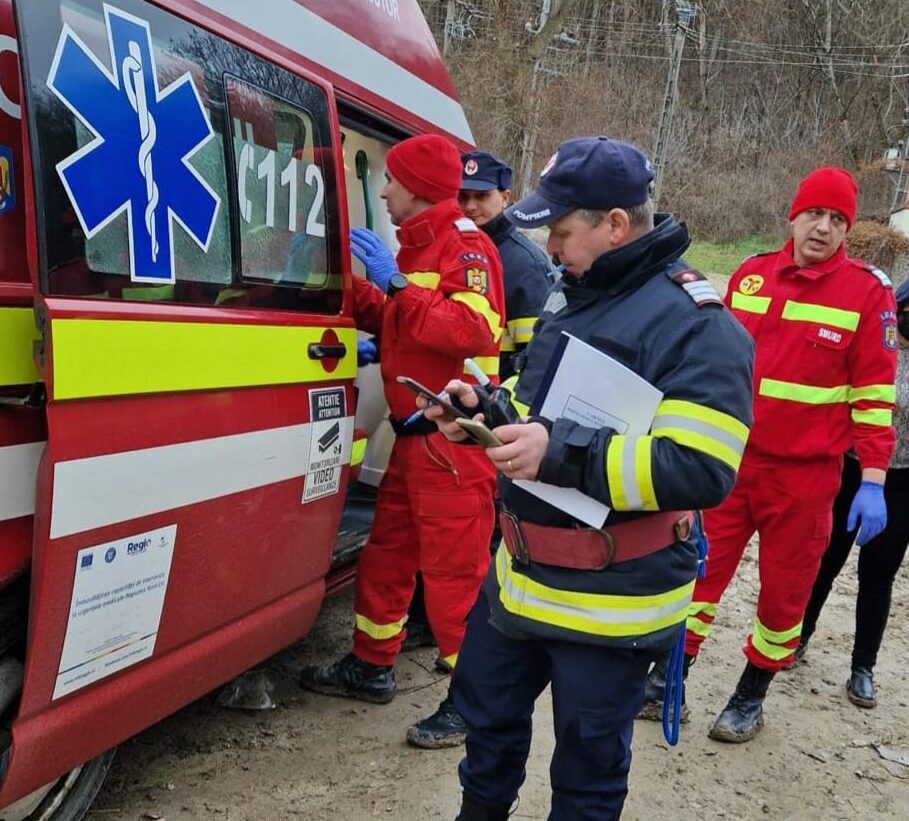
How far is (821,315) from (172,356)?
7.11 feet

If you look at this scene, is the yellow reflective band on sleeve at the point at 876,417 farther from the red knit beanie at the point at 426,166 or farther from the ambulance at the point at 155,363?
the ambulance at the point at 155,363

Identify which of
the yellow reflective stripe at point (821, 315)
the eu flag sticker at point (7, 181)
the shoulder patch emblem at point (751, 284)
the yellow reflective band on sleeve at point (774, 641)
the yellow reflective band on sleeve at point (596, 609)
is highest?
the eu flag sticker at point (7, 181)

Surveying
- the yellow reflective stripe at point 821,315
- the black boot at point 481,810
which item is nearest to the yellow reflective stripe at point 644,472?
the black boot at point 481,810

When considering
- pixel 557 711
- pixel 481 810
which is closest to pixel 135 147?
pixel 557 711

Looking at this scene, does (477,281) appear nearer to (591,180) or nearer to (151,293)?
(591,180)

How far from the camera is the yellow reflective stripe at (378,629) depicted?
125 inches

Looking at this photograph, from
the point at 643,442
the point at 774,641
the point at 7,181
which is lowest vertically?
the point at 774,641

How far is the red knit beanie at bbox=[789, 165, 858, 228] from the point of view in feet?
10.1

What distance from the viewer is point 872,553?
11.9ft

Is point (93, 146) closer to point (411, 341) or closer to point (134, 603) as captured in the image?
point (134, 603)

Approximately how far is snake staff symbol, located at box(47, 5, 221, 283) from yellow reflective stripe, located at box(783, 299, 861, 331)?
6.52 ft

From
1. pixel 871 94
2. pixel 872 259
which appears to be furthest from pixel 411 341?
pixel 871 94

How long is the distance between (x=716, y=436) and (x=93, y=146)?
4.45 ft

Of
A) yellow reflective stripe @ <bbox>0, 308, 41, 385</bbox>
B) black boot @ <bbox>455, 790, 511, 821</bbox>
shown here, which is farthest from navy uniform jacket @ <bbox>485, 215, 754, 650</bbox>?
yellow reflective stripe @ <bbox>0, 308, 41, 385</bbox>
